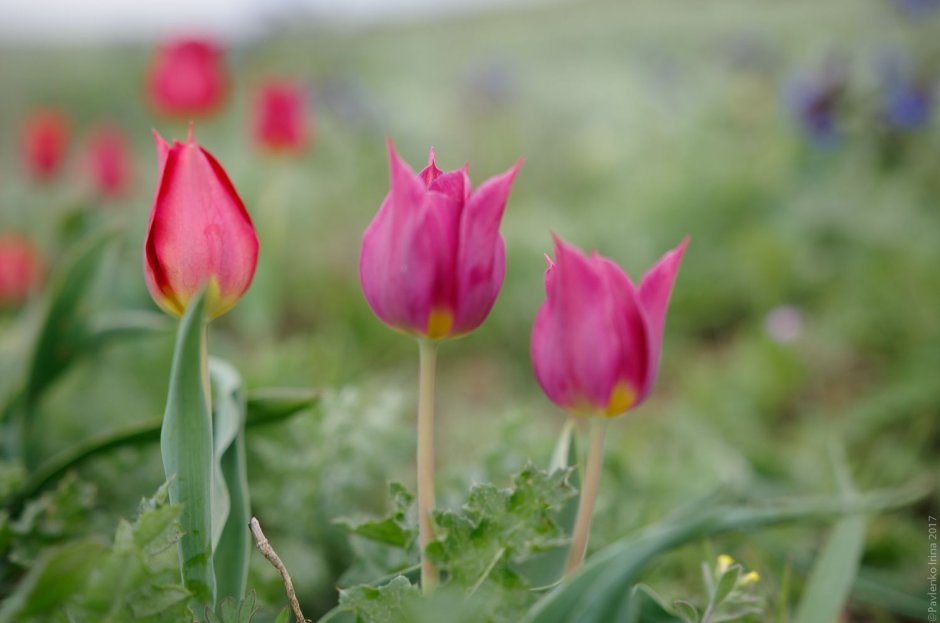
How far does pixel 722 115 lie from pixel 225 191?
10.6 feet

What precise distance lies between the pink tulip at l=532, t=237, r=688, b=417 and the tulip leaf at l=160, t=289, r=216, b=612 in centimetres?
23

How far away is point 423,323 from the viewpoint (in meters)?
0.57

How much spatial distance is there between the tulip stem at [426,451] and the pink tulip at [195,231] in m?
0.13

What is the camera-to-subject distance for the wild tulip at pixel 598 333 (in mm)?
562

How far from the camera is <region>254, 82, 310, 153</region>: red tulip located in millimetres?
2125

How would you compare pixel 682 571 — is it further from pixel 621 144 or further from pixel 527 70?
pixel 527 70

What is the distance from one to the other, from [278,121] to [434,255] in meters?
1.69

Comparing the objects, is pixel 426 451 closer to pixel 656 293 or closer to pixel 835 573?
pixel 656 293

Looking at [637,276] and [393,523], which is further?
[637,276]

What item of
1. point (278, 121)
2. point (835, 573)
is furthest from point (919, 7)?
point (835, 573)

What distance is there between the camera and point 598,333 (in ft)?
1.87

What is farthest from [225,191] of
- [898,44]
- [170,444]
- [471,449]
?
[898,44]

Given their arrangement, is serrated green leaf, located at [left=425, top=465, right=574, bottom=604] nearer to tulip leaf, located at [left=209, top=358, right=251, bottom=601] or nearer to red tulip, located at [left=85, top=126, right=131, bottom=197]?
tulip leaf, located at [left=209, top=358, right=251, bottom=601]

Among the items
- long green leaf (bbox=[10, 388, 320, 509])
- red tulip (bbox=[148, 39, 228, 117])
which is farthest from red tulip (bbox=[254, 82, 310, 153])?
long green leaf (bbox=[10, 388, 320, 509])
